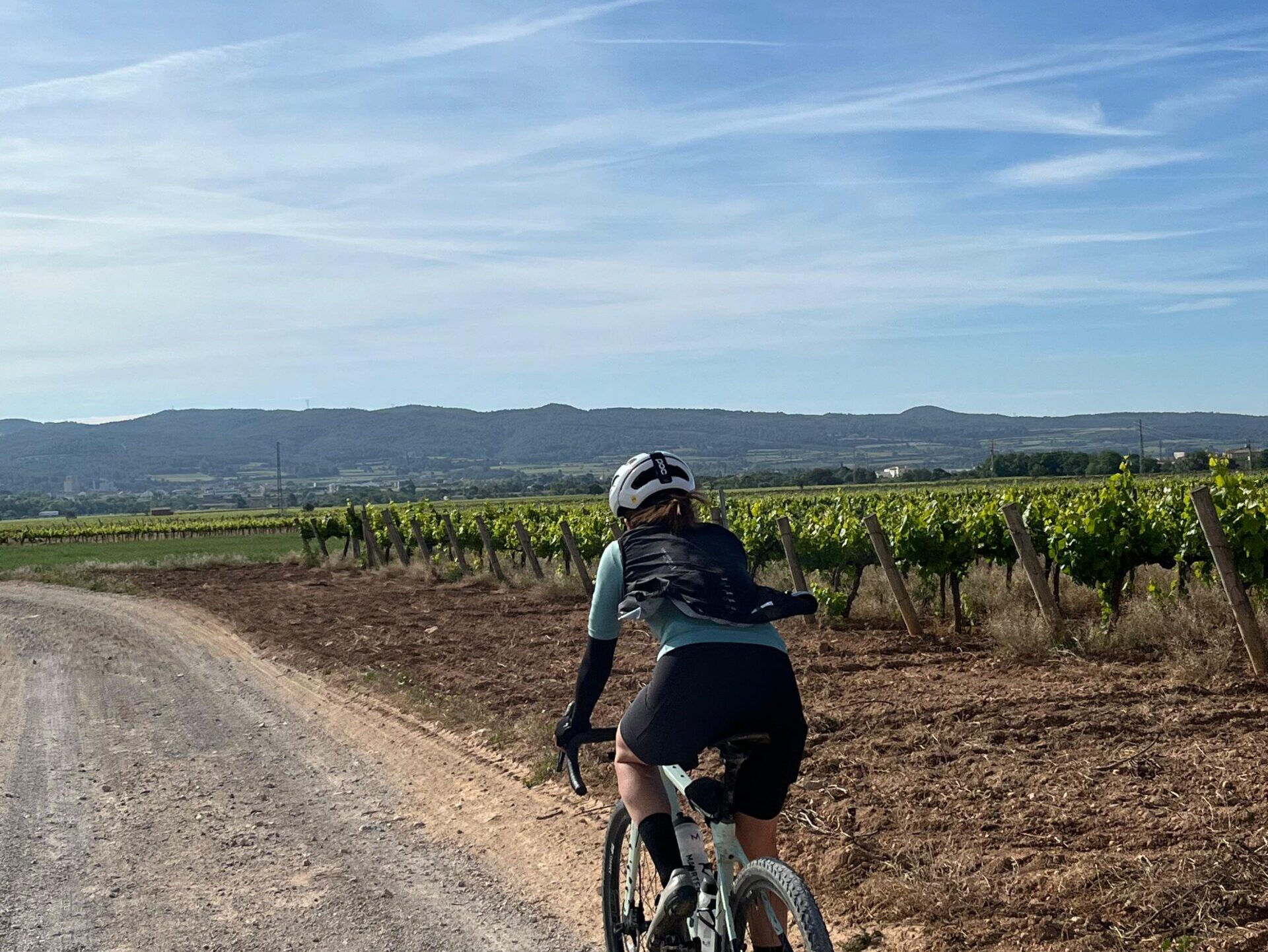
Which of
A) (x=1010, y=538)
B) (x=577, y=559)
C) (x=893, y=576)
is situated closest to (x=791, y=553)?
(x=893, y=576)

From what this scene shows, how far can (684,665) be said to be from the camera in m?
3.68

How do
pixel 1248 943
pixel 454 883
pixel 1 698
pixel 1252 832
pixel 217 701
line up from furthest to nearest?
pixel 1 698
pixel 217 701
pixel 454 883
pixel 1252 832
pixel 1248 943

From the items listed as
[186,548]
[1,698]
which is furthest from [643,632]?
[186,548]

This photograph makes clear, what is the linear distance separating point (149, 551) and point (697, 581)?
213ft

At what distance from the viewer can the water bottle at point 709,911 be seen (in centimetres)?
374

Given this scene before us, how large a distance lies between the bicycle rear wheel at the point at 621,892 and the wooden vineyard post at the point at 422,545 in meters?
26.9

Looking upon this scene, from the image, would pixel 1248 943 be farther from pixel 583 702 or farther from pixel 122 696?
pixel 122 696

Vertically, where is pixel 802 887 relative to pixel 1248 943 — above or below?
above

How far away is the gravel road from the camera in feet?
18.5

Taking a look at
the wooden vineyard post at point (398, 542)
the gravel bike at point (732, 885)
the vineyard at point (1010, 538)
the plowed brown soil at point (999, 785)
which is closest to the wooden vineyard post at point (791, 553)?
the vineyard at point (1010, 538)

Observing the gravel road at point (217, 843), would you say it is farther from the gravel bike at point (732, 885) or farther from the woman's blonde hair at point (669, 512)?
the woman's blonde hair at point (669, 512)

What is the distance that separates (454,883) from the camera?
6.32 m

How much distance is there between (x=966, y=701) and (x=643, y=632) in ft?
23.0

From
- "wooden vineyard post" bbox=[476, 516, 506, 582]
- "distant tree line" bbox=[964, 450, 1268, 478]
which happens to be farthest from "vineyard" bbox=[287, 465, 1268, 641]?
"distant tree line" bbox=[964, 450, 1268, 478]
